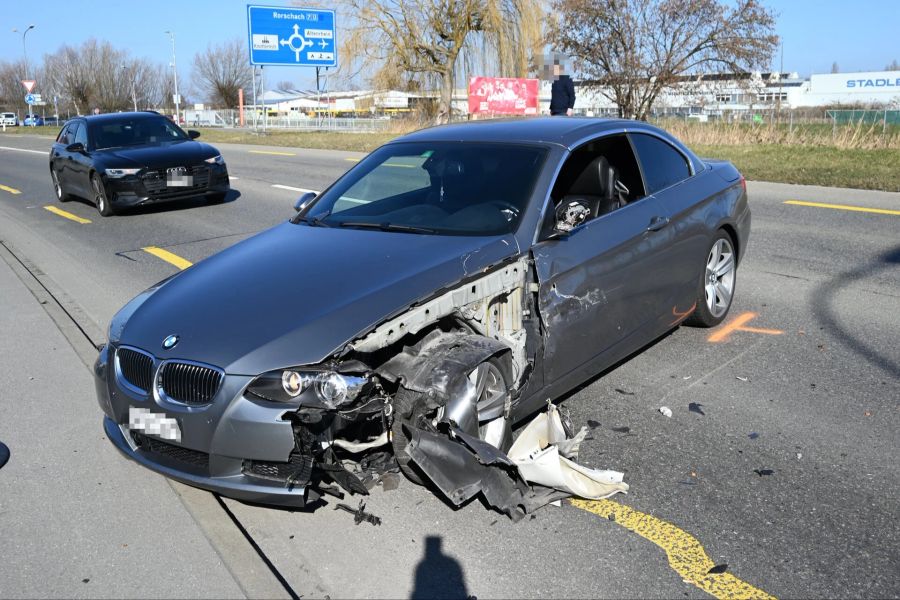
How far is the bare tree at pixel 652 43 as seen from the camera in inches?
981

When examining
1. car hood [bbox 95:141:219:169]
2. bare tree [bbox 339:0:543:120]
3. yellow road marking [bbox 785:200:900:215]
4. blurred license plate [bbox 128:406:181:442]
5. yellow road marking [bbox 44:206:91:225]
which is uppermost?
bare tree [bbox 339:0:543:120]

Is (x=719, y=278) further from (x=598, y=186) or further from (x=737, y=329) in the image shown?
(x=598, y=186)

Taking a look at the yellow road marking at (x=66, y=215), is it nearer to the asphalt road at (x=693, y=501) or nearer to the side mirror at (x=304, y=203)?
the asphalt road at (x=693, y=501)

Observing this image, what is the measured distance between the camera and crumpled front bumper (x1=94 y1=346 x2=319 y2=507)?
10.6 ft

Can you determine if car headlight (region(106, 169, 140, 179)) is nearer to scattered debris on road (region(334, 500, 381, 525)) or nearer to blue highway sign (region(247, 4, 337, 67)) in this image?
scattered debris on road (region(334, 500, 381, 525))

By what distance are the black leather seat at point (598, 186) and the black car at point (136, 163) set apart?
9.53 metres

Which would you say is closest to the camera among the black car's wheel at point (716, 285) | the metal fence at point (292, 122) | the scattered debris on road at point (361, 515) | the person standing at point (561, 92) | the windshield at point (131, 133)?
the scattered debris on road at point (361, 515)

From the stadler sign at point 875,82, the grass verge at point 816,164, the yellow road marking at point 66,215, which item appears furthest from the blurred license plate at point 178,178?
the stadler sign at point 875,82

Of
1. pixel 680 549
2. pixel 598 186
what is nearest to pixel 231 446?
pixel 680 549

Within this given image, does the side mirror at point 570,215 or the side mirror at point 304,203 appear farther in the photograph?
the side mirror at point 304,203

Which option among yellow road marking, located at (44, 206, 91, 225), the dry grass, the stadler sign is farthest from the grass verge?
the stadler sign

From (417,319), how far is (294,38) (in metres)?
37.7

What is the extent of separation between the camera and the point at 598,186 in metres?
4.99

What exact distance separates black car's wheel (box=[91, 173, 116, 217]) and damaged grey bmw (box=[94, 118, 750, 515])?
889cm
